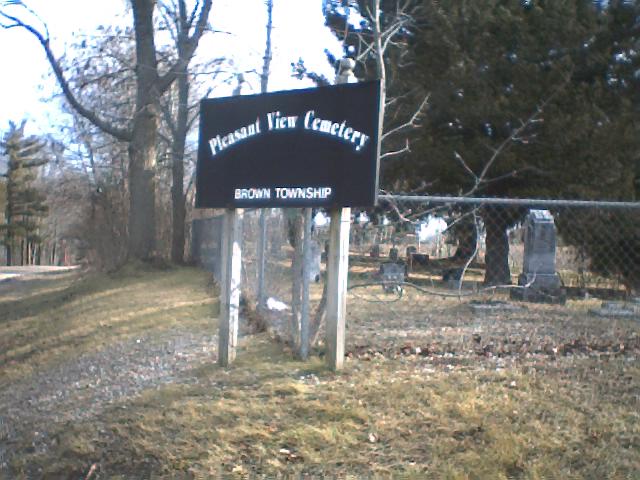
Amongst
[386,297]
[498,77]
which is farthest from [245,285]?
[498,77]

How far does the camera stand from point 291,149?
7000 mm

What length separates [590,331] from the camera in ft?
27.1

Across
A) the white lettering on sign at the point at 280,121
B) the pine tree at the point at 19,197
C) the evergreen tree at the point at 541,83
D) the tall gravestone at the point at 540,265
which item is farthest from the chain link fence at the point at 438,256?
the pine tree at the point at 19,197

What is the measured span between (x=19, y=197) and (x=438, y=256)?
60.1 meters

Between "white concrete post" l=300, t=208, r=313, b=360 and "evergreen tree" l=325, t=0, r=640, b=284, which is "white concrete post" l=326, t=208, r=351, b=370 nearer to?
"white concrete post" l=300, t=208, r=313, b=360

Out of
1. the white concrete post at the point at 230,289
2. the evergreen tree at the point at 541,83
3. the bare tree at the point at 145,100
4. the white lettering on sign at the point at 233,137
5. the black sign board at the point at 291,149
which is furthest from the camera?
the bare tree at the point at 145,100

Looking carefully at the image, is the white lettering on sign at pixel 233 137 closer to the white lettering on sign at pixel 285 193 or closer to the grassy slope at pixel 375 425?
the white lettering on sign at pixel 285 193

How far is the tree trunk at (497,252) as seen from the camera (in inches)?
525

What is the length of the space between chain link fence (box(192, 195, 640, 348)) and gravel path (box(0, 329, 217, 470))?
1.07 m

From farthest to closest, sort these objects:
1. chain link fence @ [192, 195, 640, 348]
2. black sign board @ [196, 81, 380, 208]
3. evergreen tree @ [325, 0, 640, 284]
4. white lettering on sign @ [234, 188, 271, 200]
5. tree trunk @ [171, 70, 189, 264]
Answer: tree trunk @ [171, 70, 189, 264], evergreen tree @ [325, 0, 640, 284], chain link fence @ [192, 195, 640, 348], white lettering on sign @ [234, 188, 271, 200], black sign board @ [196, 81, 380, 208]

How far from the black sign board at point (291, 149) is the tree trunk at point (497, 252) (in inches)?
254

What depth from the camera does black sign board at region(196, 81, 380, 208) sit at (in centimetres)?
657

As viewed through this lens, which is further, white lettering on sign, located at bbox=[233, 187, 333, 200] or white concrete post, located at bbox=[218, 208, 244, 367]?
white concrete post, located at bbox=[218, 208, 244, 367]

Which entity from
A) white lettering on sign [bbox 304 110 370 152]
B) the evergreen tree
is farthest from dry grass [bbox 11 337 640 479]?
the evergreen tree
